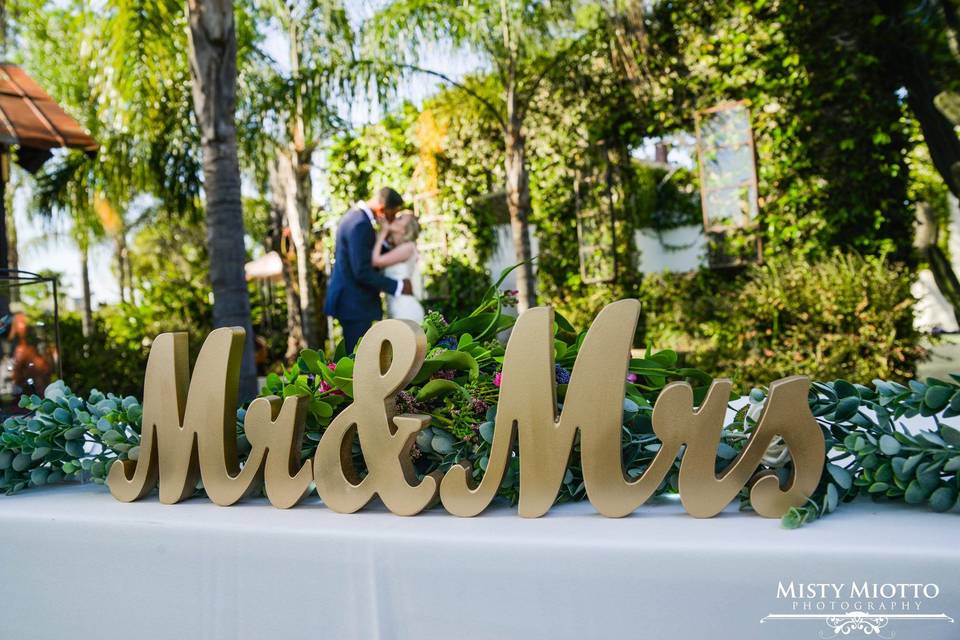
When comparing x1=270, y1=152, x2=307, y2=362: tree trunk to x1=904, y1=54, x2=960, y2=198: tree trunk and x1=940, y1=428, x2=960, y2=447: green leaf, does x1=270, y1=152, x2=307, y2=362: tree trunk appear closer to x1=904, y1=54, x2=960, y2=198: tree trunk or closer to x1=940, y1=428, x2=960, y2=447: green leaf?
x1=904, y1=54, x2=960, y2=198: tree trunk

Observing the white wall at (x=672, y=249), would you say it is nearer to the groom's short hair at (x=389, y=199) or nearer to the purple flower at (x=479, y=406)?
the groom's short hair at (x=389, y=199)

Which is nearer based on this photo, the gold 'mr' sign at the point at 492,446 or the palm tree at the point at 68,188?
the gold 'mr' sign at the point at 492,446

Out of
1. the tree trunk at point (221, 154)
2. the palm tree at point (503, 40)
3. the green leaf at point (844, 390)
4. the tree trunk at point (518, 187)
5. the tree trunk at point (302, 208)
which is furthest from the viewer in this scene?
the tree trunk at point (302, 208)

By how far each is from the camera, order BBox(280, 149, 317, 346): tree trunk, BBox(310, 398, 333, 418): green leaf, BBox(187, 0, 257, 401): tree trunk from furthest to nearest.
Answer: BBox(280, 149, 317, 346): tree trunk
BBox(187, 0, 257, 401): tree trunk
BBox(310, 398, 333, 418): green leaf

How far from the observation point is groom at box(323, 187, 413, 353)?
482cm

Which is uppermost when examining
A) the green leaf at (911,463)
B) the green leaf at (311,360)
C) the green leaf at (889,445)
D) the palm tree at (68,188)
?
the palm tree at (68,188)

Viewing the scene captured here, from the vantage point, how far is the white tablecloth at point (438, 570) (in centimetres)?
73

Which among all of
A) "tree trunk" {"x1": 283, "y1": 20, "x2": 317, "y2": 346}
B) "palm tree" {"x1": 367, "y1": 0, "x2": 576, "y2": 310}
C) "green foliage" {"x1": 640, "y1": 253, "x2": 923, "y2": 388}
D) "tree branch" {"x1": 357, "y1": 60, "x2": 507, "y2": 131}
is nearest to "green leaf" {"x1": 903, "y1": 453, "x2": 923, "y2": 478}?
"green foliage" {"x1": 640, "y1": 253, "x2": 923, "y2": 388}

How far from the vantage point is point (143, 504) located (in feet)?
3.71

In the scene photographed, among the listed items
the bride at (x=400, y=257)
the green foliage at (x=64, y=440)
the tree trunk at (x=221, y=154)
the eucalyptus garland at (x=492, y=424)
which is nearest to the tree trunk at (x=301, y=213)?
the bride at (x=400, y=257)

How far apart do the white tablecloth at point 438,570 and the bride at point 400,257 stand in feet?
13.9

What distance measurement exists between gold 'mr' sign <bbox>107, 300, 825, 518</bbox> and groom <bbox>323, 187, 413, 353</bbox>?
11.7 feet

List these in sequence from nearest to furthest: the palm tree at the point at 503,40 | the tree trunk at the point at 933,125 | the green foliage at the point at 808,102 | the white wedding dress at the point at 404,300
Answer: the white wedding dress at the point at 404,300 → the tree trunk at the point at 933,125 → the green foliage at the point at 808,102 → the palm tree at the point at 503,40

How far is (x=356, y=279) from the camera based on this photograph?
192 inches
